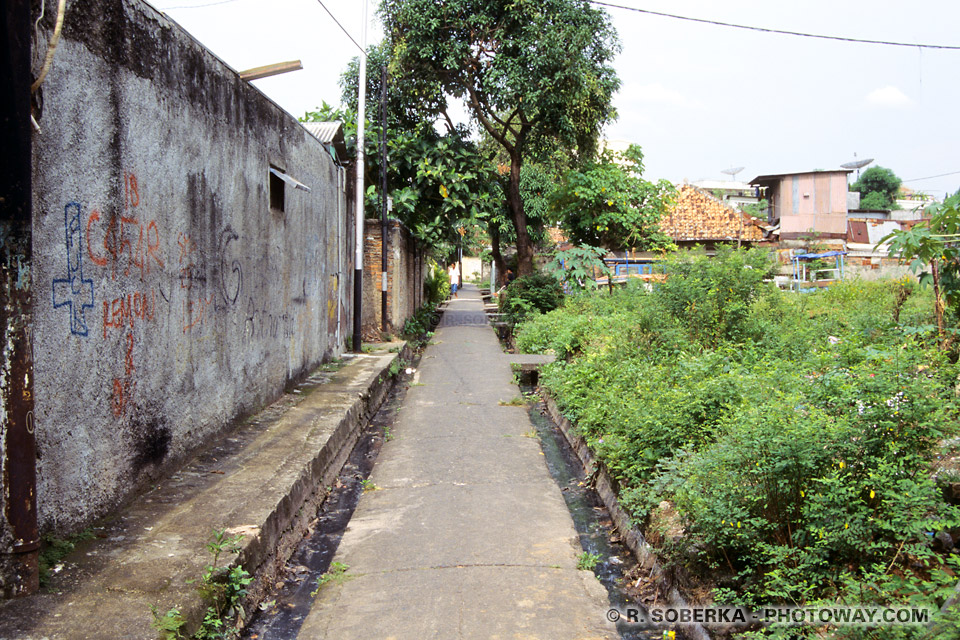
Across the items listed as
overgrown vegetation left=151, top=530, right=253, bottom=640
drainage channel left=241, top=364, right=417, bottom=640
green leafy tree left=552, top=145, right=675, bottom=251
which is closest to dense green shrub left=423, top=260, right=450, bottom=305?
green leafy tree left=552, top=145, right=675, bottom=251

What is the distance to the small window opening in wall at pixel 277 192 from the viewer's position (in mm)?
8078

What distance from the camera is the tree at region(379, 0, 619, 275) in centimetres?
1644

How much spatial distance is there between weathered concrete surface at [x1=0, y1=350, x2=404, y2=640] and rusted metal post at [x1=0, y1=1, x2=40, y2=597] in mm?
235

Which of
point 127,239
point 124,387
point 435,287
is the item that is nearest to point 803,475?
point 124,387

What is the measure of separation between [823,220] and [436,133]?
86.3 ft

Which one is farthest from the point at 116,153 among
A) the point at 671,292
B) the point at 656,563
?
the point at 671,292

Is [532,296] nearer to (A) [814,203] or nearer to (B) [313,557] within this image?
(B) [313,557]

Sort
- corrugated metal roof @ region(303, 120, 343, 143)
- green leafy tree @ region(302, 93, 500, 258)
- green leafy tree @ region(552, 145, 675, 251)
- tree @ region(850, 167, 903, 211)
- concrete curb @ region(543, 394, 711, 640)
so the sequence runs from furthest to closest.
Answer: tree @ region(850, 167, 903, 211) → green leafy tree @ region(552, 145, 675, 251) → green leafy tree @ region(302, 93, 500, 258) → corrugated metal roof @ region(303, 120, 343, 143) → concrete curb @ region(543, 394, 711, 640)

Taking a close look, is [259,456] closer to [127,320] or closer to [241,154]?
[127,320]

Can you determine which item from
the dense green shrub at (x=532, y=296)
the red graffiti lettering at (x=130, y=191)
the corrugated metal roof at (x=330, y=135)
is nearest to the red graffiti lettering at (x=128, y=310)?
the red graffiti lettering at (x=130, y=191)

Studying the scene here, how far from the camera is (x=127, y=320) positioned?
4.48 metres

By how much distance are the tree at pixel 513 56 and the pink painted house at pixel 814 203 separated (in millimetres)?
21353

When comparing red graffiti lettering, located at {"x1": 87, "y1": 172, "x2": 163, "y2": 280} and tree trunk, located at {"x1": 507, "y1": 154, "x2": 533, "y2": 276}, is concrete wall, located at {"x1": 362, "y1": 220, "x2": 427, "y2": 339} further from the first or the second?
red graffiti lettering, located at {"x1": 87, "y1": 172, "x2": 163, "y2": 280}

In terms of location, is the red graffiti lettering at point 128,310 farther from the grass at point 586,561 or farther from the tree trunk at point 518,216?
the tree trunk at point 518,216
